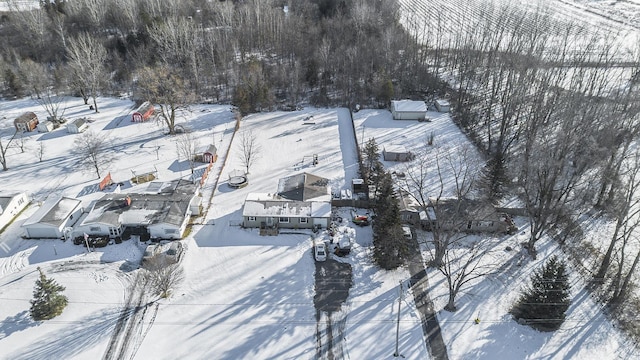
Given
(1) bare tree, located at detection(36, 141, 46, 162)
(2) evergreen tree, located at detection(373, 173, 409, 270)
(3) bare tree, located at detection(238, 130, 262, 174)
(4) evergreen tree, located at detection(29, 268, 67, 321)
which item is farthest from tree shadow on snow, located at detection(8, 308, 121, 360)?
(1) bare tree, located at detection(36, 141, 46, 162)

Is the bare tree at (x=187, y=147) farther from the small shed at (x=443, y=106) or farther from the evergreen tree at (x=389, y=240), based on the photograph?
the small shed at (x=443, y=106)

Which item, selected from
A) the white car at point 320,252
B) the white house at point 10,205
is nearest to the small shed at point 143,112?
the white house at point 10,205

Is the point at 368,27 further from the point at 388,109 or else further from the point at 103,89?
the point at 103,89

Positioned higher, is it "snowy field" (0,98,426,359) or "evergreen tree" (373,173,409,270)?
"evergreen tree" (373,173,409,270)

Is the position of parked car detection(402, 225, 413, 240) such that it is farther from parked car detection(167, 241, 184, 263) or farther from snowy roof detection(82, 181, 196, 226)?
snowy roof detection(82, 181, 196, 226)

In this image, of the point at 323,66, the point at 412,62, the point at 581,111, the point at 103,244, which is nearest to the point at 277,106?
the point at 323,66

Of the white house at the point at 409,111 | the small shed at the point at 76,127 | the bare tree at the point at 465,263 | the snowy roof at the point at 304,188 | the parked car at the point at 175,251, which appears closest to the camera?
the bare tree at the point at 465,263
